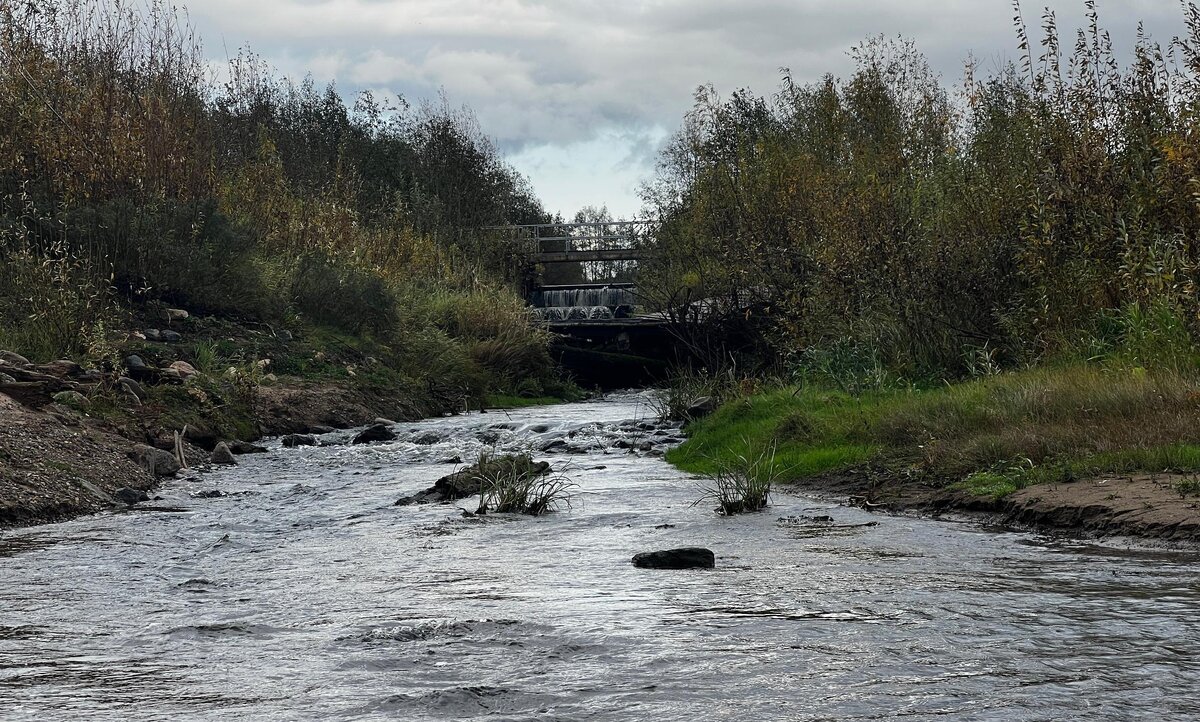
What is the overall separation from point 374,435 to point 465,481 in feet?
20.4

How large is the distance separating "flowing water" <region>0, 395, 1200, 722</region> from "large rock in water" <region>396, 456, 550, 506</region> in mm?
1223

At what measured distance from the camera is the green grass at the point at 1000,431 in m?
9.27

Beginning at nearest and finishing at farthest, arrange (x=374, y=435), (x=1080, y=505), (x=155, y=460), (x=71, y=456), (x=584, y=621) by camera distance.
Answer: (x=584, y=621) < (x=1080, y=505) < (x=71, y=456) < (x=155, y=460) < (x=374, y=435)

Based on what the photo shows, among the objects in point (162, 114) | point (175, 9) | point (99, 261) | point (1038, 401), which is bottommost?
point (1038, 401)

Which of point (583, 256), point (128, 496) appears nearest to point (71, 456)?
point (128, 496)

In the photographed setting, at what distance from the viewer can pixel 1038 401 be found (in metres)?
10.6

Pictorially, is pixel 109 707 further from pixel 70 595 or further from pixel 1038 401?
pixel 1038 401

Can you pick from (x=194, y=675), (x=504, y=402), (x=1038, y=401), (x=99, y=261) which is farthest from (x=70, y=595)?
(x=504, y=402)

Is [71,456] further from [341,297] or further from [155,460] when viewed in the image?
[341,297]

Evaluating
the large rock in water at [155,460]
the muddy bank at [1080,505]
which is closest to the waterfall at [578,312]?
the large rock in water at [155,460]

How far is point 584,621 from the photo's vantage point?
19.0ft

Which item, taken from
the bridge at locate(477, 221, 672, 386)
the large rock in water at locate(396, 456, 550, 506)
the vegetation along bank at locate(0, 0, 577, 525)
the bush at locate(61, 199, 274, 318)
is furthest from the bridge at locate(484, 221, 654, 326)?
the large rock in water at locate(396, 456, 550, 506)

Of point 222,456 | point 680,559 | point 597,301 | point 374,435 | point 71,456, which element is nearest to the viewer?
point 680,559

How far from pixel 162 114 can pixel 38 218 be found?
3995 millimetres
